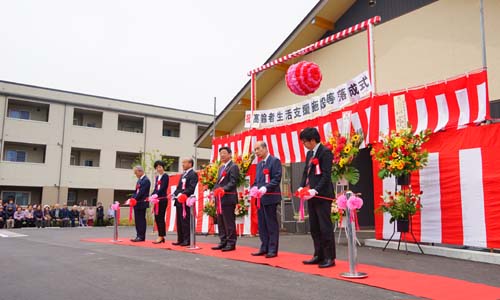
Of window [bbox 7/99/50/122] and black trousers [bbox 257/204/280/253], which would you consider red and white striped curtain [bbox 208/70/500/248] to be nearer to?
A: black trousers [bbox 257/204/280/253]

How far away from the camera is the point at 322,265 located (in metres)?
4.32

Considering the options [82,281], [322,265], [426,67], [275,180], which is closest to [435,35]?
[426,67]

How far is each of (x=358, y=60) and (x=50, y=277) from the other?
8.60m

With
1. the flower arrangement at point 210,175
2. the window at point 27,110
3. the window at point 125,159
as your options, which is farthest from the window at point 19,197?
the flower arrangement at point 210,175

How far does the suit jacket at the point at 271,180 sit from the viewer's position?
533 cm

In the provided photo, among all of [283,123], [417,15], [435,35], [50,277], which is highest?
[417,15]

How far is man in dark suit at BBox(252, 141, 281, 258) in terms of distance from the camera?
17.4ft

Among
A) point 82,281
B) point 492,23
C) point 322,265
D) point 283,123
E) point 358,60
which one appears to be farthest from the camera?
point 358,60

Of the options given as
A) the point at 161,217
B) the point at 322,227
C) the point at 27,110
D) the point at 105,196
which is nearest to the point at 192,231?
the point at 161,217

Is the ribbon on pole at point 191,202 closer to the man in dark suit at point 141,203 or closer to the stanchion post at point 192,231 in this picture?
the stanchion post at point 192,231

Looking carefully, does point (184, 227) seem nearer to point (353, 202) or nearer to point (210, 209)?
point (210, 209)

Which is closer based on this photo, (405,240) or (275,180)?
(275,180)

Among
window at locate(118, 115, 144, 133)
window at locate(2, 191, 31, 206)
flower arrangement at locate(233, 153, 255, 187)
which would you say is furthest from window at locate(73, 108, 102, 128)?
flower arrangement at locate(233, 153, 255, 187)

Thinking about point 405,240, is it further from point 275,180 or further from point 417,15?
point 417,15
